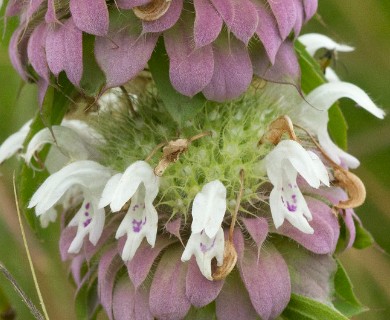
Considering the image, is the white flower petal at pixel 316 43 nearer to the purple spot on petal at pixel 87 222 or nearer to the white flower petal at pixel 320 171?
the white flower petal at pixel 320 171

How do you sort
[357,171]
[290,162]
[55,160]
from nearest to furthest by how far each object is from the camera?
[290,162] < [55,160] < [357,171]

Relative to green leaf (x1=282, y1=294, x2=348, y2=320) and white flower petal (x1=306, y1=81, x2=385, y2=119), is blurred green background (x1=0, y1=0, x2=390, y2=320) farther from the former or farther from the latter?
green leaf (x1=282, y1=294, x2=348, y2=320)

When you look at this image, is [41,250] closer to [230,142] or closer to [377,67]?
[230,142]

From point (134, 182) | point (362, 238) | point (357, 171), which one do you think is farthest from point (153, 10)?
point (357, 171)

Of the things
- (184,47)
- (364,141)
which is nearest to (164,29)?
(184,47)

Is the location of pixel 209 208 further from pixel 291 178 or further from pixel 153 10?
pixel 153 10

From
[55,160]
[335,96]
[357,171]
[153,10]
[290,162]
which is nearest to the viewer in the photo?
[153,10]

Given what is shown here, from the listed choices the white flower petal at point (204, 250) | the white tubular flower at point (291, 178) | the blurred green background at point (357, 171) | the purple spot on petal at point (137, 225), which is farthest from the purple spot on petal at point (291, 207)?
the blurred green background at point (357, 171)
